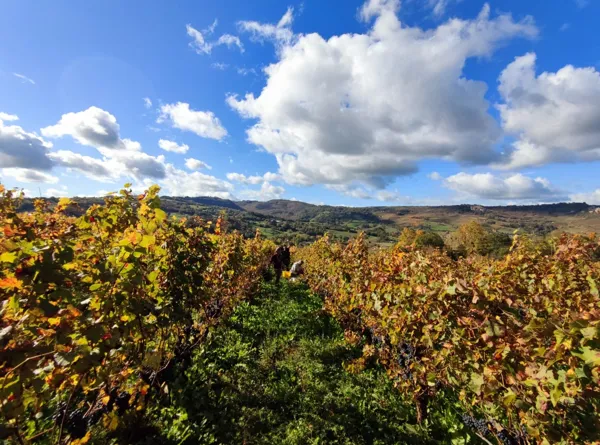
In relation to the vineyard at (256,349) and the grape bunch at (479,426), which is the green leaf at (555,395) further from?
the grape bunch at (479,426)

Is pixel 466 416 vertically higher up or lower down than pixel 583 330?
lower down

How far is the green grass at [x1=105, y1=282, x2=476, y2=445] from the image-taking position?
487 cm

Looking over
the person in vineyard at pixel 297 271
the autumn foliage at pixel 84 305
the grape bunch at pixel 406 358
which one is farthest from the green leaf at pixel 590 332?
the person in vineyard at pixel 297 271

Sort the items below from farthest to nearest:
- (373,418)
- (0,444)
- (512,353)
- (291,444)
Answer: (373,418) → (291,444) → (0,444) → (512,353)

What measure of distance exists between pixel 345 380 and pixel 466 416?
8.05ft

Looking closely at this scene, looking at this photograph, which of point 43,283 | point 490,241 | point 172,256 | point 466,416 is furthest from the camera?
point 490,241

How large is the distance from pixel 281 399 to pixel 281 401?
1.8 inches

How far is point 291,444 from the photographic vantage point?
15.6 feet

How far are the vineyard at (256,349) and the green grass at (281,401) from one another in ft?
0.11

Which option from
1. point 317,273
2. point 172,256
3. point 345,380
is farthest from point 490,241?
point 172,256

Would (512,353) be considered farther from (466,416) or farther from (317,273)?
(317,273)

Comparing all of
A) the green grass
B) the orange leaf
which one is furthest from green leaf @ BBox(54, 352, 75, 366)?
the green grass

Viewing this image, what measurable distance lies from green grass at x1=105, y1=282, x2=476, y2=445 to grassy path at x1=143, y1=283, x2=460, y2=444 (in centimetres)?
2

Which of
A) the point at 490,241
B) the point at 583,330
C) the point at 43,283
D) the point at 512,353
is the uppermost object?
the point at 43,283
